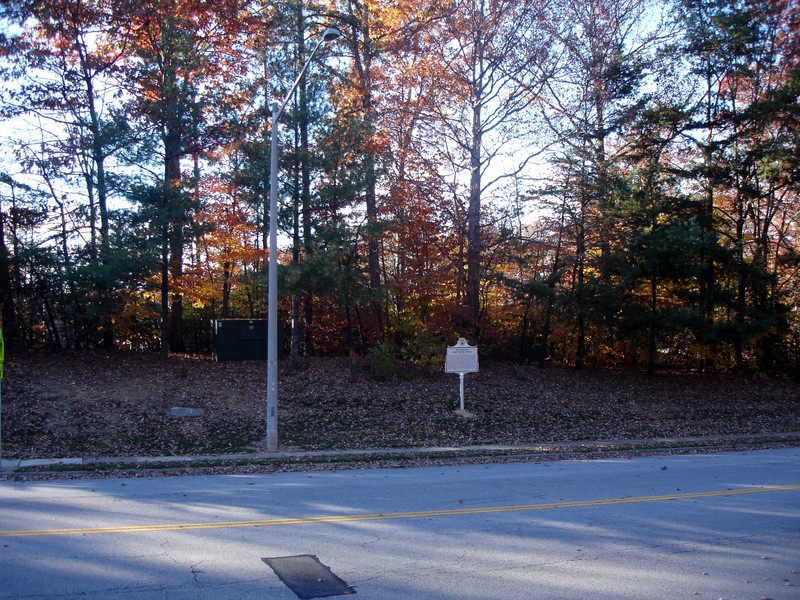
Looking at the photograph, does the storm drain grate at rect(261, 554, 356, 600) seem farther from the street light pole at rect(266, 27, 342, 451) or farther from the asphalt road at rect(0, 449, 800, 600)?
the street light pole at rect(266, 27, 342, 451)

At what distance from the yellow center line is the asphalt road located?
37 mm

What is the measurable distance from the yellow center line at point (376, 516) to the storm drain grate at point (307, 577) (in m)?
1.63

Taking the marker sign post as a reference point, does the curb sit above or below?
below

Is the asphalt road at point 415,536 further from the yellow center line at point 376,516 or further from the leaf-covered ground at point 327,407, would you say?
the leaf-covered ground at point 327,407

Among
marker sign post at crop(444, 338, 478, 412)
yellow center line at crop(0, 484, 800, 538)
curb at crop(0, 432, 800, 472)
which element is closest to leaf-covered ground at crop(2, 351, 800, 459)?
curb at crop(0, 432, 800, 472)

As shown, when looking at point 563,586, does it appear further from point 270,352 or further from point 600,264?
→ point 600,264

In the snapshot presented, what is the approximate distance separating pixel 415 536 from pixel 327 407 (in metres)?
11.9

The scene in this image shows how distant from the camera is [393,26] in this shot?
90.7 ft

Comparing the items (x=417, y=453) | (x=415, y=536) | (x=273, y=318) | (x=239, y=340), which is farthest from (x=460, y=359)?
(x=415, y=536)

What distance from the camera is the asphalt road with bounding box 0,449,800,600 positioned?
20.1 feet

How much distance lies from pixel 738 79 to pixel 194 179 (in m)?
21.1

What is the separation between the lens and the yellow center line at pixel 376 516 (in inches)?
309

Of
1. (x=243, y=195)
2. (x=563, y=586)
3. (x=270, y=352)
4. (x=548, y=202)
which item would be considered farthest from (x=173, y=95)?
(x=563, y=586)

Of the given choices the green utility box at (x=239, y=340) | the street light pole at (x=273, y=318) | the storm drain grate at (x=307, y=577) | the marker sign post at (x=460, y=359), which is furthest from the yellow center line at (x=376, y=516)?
the green utility box at (x=239, y=340)
